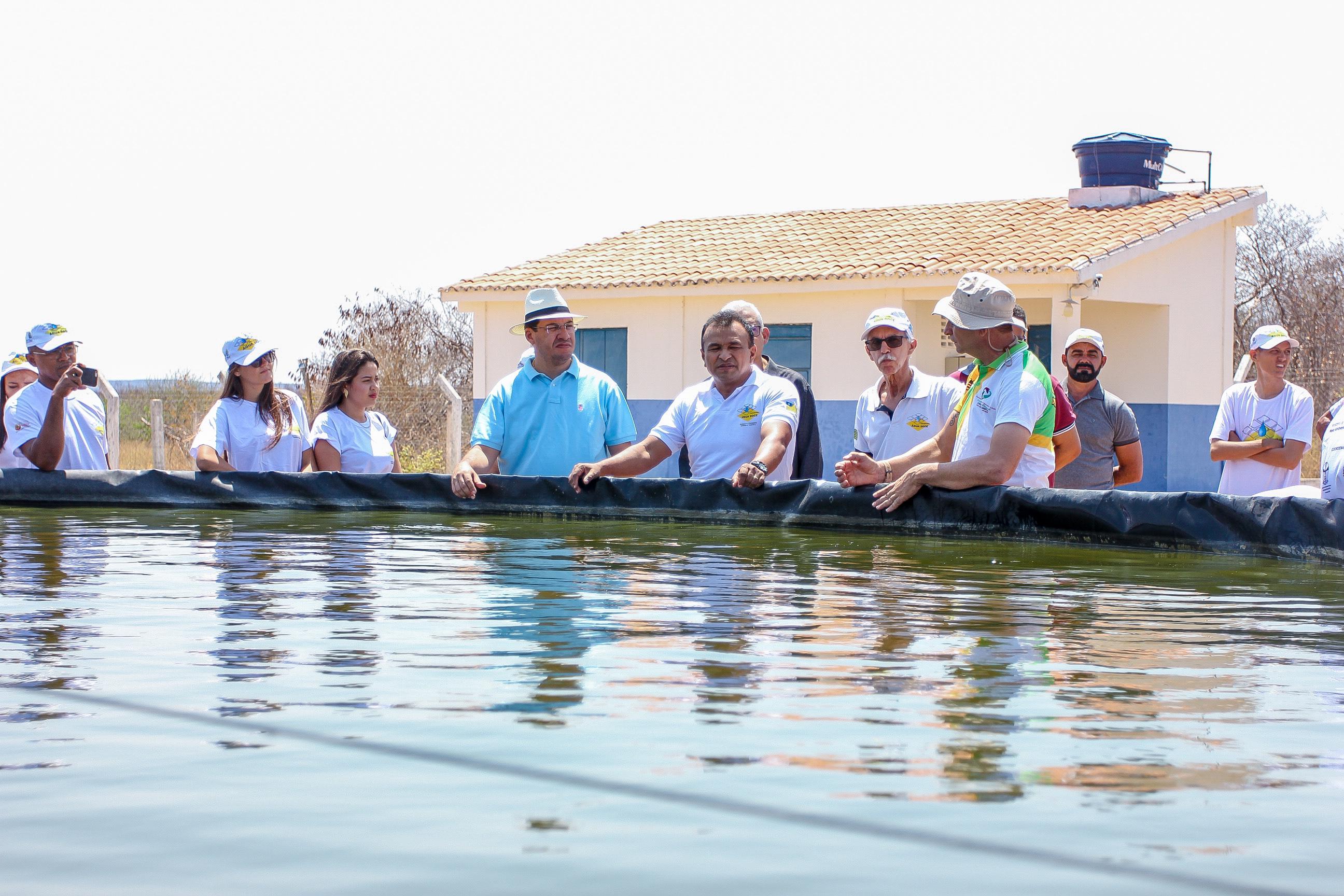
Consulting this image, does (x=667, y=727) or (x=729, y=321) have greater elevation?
(x=729, y=321)

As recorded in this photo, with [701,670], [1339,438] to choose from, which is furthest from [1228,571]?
[701,670]

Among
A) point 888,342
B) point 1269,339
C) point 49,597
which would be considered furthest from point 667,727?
point 1269,339

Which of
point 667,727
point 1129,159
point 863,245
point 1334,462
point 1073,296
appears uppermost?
point 1129,159

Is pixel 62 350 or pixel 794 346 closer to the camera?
pixel 62 350

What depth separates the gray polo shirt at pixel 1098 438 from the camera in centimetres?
783

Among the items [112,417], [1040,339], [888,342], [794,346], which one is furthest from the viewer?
[794,346]

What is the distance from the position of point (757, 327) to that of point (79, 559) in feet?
11.0

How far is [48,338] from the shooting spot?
8.34 metres

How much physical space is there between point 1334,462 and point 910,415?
1.97 m

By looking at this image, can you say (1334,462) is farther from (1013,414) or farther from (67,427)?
(67,427)

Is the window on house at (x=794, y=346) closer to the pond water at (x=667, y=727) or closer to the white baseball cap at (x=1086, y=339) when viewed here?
the white baseball cap at (x=1086, y=339)

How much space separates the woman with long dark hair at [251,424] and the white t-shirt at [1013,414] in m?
3.75

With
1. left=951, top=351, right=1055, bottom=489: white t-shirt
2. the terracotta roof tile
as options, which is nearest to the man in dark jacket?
left=951, top=351, right=1055, bottom=489: white t-shirt

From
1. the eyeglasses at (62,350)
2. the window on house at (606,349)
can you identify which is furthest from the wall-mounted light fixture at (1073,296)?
the eyeglasses at (62,350)
